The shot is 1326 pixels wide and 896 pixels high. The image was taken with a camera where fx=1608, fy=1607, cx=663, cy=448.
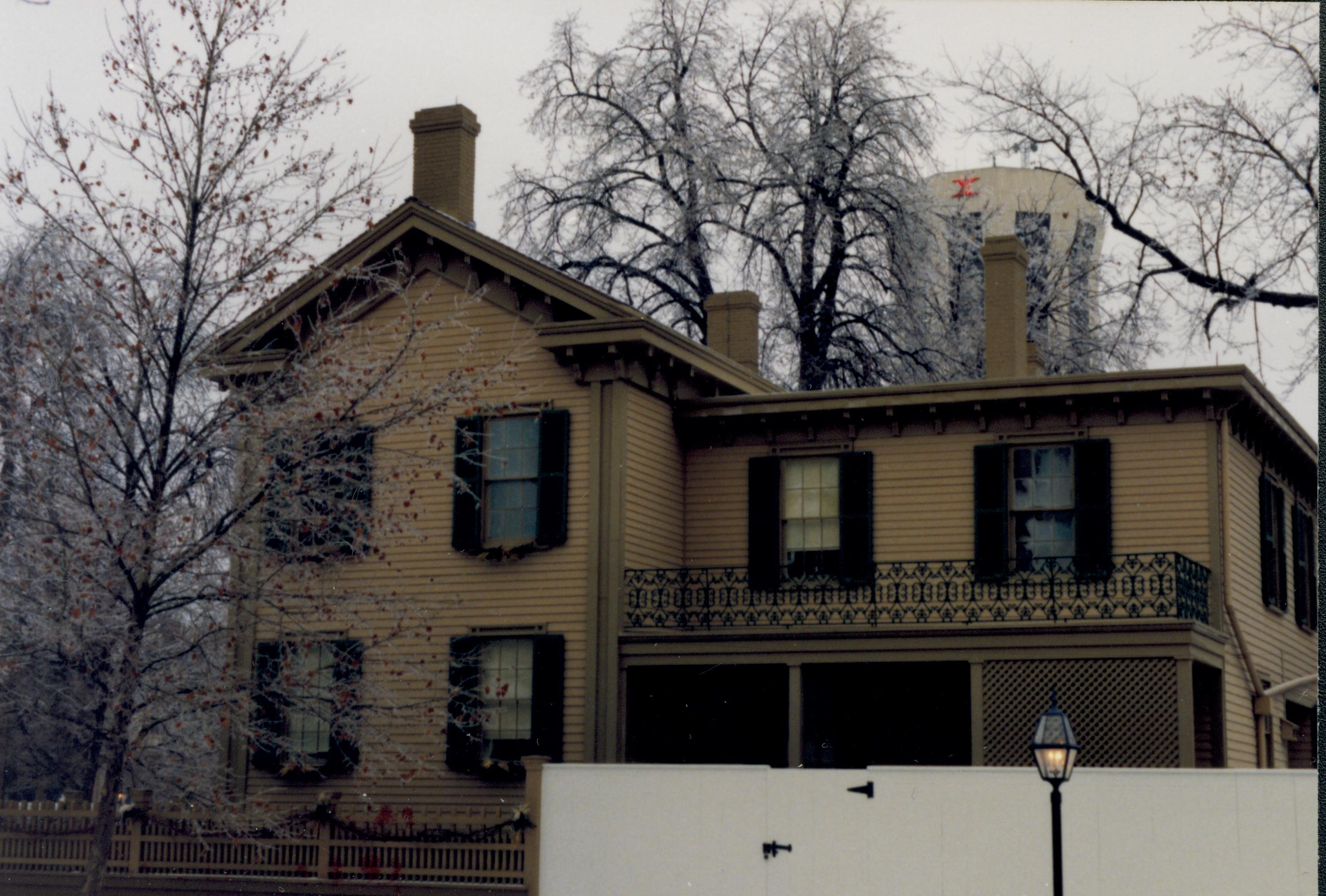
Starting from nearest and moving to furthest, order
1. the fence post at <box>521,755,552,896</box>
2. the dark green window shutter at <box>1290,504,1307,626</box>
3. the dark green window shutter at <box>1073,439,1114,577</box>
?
the fence post at <box>521,755,552,896</box>
the dark green window shutter at <box>1073,439,1114,577</box>
the dark green window shutter at <box>1290,504,1307,626</box>

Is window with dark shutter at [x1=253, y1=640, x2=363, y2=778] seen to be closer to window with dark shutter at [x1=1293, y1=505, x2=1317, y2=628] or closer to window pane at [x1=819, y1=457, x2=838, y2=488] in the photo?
window pane at [x1=819, y1=457, x2=838, y2=488]

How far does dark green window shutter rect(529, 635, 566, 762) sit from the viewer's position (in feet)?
66.3

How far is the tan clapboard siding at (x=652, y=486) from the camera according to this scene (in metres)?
20.9

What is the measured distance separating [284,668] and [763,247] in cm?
1988

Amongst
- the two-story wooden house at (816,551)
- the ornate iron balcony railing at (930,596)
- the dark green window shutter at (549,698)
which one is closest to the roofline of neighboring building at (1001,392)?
the two-story wooden house at (816,551)

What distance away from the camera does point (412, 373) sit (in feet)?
70.7

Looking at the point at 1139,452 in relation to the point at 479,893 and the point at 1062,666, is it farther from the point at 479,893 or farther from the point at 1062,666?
the point at 479,893

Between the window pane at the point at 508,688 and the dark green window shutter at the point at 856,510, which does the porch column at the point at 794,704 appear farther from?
the window pane at the point at 508,688

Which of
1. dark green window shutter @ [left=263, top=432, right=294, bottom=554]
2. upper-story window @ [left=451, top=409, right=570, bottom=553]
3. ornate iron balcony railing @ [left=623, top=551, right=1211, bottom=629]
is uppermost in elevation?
upper-story window @ [left=451, top=409, right=570, bottom=553]

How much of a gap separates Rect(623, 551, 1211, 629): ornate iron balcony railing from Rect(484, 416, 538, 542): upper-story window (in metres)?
1.64

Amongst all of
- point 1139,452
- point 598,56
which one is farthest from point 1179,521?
point 598,56

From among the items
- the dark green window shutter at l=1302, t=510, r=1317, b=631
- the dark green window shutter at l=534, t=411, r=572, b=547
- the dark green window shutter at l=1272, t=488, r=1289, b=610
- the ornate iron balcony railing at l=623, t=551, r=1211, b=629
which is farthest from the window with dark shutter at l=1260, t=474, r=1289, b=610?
the dark green window shutter at l=534, t=411, r=572, b=547

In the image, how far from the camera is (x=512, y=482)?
2127 cm

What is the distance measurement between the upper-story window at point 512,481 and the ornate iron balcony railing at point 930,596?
164cm
